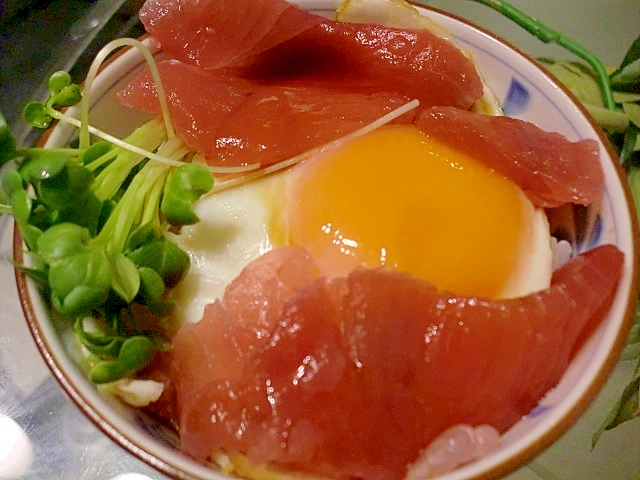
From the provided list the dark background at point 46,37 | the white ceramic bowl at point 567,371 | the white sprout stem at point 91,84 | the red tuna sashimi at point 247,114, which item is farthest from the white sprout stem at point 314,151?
the dark background at point 46,37

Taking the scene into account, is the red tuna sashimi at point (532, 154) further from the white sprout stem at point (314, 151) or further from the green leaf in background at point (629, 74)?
the green leaf in background at point (629, 74)

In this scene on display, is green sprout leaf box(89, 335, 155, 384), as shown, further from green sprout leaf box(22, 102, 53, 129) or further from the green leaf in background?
the green leaf in background

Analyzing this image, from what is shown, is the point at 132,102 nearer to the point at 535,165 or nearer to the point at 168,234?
the point at 168,234

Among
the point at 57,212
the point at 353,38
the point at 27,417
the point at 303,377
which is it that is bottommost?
the point at 27,417

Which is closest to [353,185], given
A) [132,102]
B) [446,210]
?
[446,210]

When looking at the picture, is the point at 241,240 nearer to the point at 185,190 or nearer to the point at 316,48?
the point at 185,190

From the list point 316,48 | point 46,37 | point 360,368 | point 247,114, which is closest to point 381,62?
point 316,48

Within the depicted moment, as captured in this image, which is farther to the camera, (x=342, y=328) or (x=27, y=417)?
(x=27, y=417)
